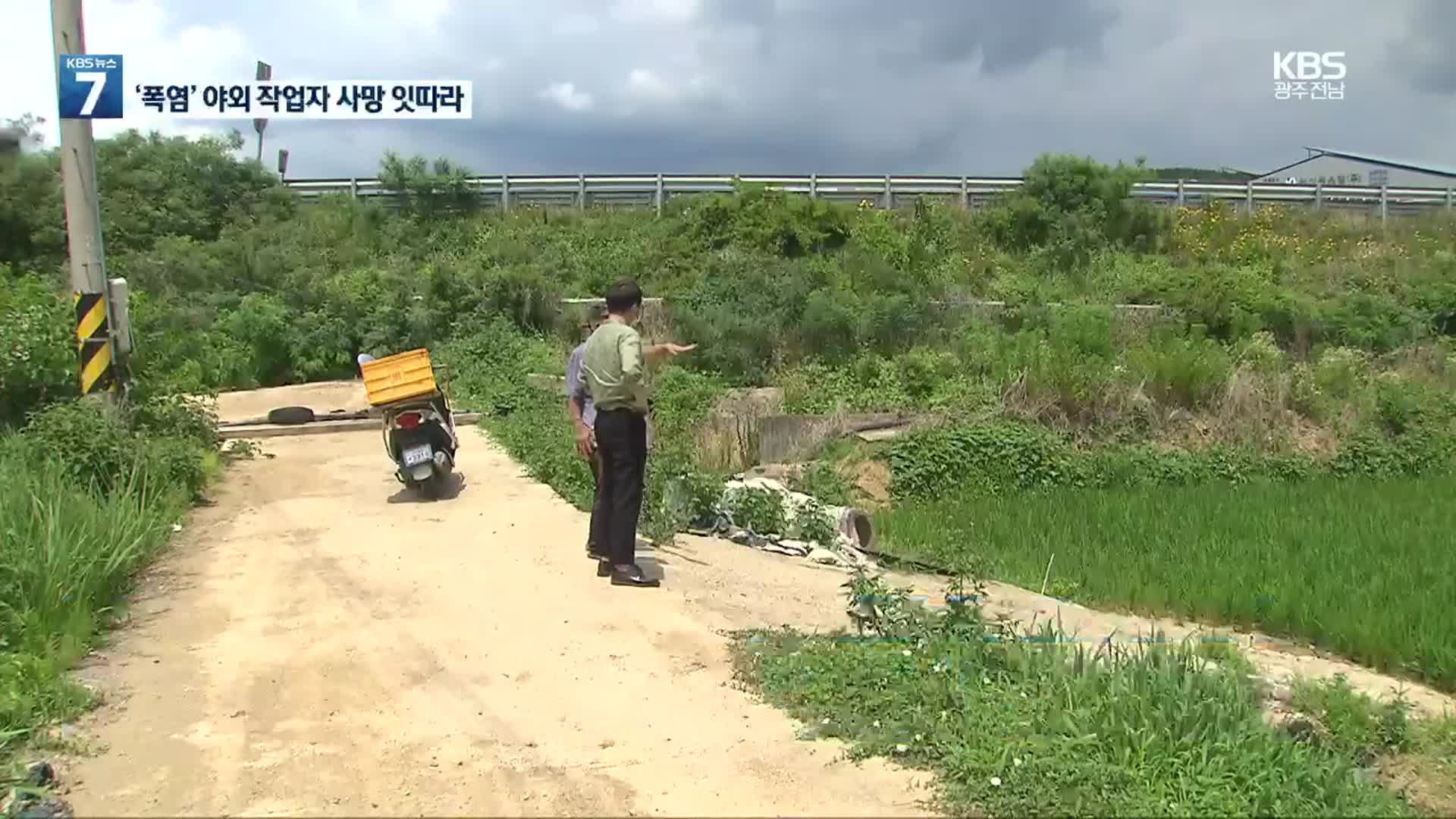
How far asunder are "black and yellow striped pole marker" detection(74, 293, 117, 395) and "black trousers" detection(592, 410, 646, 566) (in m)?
5.06

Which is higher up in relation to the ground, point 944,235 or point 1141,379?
point 944,235

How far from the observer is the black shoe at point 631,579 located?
6.52 m

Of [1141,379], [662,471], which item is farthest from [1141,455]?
[662,471]

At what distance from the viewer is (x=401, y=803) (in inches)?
153

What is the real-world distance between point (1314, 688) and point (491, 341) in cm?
1428

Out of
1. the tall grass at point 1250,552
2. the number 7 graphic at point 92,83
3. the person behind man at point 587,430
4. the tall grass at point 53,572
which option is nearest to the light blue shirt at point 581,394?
the person behind man at point 587,430

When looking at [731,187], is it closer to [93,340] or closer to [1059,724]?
[93,340]

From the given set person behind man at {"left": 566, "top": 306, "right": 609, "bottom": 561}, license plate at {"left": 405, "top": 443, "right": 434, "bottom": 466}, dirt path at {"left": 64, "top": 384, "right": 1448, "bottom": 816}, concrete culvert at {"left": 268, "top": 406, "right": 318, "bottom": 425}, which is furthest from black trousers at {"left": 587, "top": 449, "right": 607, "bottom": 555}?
concrete culvert at {"left": 268, "top": 406, "right": 318, "bottom": 425}

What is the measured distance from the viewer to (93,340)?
893cm

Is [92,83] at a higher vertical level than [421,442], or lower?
higher

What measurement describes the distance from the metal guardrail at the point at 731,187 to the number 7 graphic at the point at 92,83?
17.2 metres

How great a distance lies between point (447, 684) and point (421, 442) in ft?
14.0

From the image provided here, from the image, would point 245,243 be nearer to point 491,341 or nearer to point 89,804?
point 491,341

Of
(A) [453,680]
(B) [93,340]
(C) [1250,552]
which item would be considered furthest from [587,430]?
(C) [1250,552]
